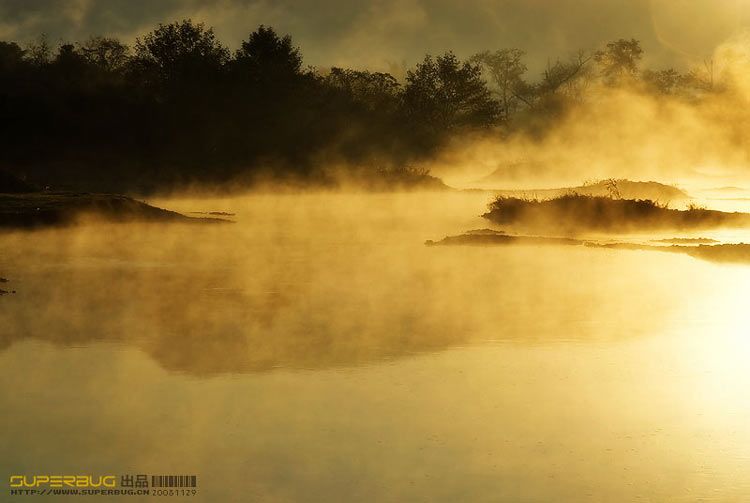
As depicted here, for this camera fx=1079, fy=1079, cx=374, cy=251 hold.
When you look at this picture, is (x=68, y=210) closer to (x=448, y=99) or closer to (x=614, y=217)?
(x=614, y=217)

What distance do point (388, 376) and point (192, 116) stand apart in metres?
50.2

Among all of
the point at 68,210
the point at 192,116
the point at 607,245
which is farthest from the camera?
the point at 192,116

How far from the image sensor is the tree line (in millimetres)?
53562

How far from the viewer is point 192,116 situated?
195 feet

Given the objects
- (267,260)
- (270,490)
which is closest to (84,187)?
(267,260)

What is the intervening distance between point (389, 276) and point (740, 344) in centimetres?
812

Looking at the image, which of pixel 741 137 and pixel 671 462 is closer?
pixel 671 462

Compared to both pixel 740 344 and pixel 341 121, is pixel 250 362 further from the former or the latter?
pixel 341 121

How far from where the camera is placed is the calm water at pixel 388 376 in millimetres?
7836

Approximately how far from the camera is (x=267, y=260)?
22578 mm

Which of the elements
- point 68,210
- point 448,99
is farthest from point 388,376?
point 448,99

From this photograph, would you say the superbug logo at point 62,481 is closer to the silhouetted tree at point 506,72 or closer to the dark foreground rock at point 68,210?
the dark foreground rock at point 68,210

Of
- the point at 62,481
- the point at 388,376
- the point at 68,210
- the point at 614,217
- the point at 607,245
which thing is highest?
the point at 614,217

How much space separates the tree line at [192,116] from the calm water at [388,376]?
111 ft
